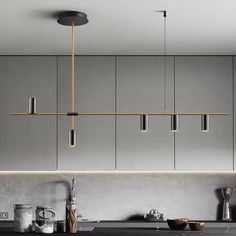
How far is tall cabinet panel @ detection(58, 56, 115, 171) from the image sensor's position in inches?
202

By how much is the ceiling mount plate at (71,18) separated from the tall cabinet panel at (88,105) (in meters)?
1.29

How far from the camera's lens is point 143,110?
5.15 meters

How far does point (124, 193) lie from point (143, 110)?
86cm

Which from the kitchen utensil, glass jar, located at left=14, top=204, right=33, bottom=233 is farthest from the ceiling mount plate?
Result: the kitchen utensil

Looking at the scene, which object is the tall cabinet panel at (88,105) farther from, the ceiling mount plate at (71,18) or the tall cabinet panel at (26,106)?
the ceiling mount plate at (71,18)

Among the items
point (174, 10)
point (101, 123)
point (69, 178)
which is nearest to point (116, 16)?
point (174, 10)

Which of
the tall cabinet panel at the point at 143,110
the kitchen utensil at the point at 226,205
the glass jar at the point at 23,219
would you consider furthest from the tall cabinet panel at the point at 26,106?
the kitchen utensil at the point at 226,205

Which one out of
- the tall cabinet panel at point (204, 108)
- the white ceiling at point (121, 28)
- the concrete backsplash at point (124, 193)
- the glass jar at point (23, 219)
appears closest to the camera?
the white ceiling at point (121, 28)

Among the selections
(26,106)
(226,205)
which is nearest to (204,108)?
(226,205)

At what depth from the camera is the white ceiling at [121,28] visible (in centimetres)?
358

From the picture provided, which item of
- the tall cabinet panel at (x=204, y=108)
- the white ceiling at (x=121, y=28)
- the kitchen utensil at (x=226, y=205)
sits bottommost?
the kitchen utensil at (x=226, y=205)

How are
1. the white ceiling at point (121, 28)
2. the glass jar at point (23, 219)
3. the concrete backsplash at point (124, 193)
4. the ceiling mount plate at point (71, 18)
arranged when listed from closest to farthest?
the white ceiling at point (121, 28) → the ceiling mount plate at point (71, 18) → the glass jar at point (23, 219) → the concrete backsplash at point (124, 193)

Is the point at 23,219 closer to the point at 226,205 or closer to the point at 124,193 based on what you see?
the point at 124,193

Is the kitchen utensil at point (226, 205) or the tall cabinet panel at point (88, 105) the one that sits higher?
the tall cabinet panel at point (88, 105)
